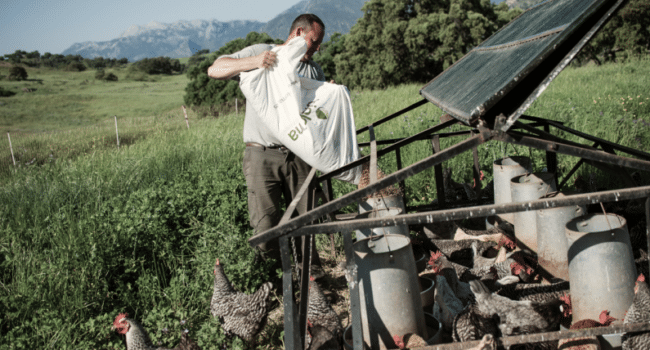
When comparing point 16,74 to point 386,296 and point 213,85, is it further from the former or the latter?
point 386,296

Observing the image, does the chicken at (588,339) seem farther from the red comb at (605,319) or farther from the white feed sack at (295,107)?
the white feed sack at (295,107)

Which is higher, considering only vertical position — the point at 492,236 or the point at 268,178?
the point at 268,178

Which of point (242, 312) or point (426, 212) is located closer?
point (426, 212)

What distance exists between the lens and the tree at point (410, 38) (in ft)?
64.4

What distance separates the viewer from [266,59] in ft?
7.98

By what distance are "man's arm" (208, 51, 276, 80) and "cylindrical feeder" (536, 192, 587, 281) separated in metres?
1.97

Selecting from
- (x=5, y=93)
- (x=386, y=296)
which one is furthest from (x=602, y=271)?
(x=5, y=93)

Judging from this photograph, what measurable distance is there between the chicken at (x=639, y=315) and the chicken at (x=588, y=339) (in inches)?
3.4

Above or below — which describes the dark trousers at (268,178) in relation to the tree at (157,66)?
below

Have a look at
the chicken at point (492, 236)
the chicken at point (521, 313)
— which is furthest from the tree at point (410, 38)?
the chicken at point (521, 313)

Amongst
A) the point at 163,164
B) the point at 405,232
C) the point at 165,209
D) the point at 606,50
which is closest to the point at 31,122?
the point at 163,164

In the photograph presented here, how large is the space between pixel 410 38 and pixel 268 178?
19005 mm

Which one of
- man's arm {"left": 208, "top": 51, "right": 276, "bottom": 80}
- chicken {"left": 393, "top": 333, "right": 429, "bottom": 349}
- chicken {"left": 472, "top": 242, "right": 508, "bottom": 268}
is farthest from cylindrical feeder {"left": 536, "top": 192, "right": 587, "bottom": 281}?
man's arm {"left": 208, "top": 51, "right": 276, "bottom": 80}

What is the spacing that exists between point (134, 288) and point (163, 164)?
123 inches
